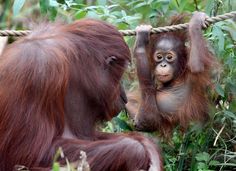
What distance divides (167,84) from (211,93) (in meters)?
0.34

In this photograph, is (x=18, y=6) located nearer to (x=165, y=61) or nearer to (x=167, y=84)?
(x=165, y=61)

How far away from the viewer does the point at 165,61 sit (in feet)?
15.0

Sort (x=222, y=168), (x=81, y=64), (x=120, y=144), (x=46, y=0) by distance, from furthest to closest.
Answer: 1. (x=222, y=168)
2. (x=46, y=0)
3. (x=81, y=64)
4. (x=120, y=144)

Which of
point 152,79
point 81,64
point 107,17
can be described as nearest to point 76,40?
point 81,64

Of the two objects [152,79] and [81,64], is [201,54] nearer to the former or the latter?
[152,79]

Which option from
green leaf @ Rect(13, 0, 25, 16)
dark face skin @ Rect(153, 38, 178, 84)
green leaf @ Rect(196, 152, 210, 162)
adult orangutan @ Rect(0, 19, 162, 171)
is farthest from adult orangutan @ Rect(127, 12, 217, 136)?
adult orangutan @ Rect(0, 19, 162, 171)

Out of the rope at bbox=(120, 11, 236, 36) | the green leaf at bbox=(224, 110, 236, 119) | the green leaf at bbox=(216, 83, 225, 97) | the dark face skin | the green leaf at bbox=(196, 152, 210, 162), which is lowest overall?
the green leaf at bbox=(196, 152, 210, 162)

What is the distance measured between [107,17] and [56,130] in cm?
143

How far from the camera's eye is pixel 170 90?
4.66 metres

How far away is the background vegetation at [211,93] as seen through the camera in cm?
416

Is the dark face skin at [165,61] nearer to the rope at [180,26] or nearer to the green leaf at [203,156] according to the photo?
the rope at [180,26]

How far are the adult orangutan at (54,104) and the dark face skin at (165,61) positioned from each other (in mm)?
1244

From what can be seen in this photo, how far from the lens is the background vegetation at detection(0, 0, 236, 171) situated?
416 centimetres

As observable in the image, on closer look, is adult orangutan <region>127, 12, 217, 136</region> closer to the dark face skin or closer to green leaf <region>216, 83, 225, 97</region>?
the dark face skin
